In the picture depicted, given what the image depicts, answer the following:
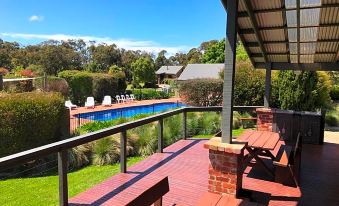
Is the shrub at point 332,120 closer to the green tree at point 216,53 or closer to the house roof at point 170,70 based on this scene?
the green tree at point 216,53

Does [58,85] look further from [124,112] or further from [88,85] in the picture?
[124,112]

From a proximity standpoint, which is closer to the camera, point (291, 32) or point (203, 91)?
point (291, 32)

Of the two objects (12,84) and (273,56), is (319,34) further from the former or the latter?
(12,84)

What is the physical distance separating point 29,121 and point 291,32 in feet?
26.5

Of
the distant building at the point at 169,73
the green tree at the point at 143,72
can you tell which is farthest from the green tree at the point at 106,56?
the green tree at the point at 143,72

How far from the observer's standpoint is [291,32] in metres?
7.21

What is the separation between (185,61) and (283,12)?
82.2 metres

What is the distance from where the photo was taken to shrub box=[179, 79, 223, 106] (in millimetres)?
18281

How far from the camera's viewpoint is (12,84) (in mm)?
19062

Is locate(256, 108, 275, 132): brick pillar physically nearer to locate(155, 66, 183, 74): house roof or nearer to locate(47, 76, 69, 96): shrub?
locate(47, 76, 69, 96): shrub

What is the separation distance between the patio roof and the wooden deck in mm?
2687

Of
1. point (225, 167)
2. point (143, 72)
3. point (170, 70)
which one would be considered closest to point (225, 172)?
point (225, 167)

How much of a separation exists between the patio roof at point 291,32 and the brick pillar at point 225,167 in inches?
95.9

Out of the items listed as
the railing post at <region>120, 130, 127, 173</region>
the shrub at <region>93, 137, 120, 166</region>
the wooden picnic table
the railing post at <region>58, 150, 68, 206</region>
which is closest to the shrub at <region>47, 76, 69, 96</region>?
the shrub at <region>93, 137, 120, 166</region>
